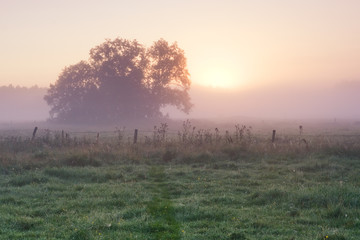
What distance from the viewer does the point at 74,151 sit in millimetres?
21375

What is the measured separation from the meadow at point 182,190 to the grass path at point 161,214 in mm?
30

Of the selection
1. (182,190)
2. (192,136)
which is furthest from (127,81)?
(182,190)

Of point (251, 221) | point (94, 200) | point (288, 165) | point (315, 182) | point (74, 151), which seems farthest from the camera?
point (74, 151)

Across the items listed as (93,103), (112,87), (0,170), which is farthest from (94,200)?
(93,103)

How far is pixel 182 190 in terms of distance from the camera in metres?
14.1

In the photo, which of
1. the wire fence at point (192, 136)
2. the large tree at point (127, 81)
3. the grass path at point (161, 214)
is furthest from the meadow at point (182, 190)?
the large tree at point (127, 81)

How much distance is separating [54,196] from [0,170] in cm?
623

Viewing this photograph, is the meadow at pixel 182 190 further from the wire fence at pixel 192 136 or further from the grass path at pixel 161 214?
the wire fence at pixel 192 136

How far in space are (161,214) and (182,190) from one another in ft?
11.3

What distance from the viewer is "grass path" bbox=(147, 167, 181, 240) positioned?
29.9ft

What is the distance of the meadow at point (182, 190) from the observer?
949cm

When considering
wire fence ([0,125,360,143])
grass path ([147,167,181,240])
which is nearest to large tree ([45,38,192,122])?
wire fence ([0,125,360,143])

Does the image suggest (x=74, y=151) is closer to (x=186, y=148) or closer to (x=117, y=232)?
(x=186, y=148)

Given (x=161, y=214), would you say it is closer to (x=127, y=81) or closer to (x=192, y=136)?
(x=192, y=136)
